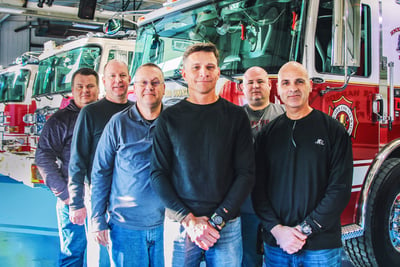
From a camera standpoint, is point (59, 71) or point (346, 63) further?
point (59, 71)

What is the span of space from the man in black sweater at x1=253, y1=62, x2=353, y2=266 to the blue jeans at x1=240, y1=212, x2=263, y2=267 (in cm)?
43

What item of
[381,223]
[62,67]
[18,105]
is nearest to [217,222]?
[381,223]

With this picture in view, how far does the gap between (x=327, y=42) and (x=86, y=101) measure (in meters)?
1.95

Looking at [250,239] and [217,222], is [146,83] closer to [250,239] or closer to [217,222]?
[217,222]

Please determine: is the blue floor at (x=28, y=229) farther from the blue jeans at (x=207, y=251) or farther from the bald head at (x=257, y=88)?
the bald head at (x=257, y=88)

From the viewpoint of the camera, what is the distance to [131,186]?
102 inches

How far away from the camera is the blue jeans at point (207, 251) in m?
2.38

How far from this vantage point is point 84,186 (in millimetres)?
3273

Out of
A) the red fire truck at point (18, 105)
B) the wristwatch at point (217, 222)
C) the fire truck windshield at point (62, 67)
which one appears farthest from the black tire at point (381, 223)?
the red fire truck at point (18, 105)

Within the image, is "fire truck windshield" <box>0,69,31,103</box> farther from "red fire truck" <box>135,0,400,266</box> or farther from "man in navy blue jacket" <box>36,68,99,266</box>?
"man in navy blue jacket" <box>36,68,99,266</box>

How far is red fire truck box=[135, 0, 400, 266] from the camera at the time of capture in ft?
10.6

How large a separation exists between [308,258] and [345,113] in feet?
4.66

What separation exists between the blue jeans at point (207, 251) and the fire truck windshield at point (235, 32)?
1.36 meters

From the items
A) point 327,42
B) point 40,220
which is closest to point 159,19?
point 327,42
